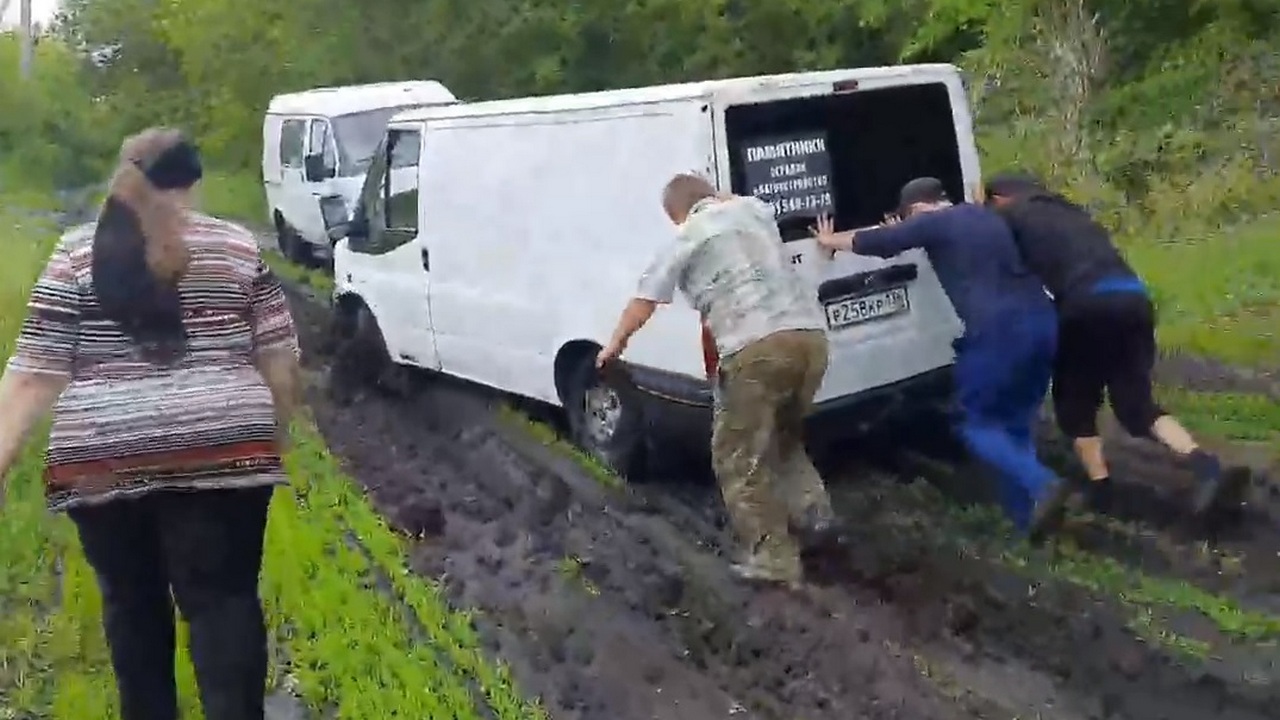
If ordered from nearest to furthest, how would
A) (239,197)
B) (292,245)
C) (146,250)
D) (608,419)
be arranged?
(146,250) → (608,419) → (292,245) → (239,197)

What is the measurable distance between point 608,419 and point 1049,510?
272cm

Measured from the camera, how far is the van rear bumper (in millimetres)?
7203

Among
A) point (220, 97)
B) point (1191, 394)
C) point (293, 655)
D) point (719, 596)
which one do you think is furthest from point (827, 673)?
point (220, 97)

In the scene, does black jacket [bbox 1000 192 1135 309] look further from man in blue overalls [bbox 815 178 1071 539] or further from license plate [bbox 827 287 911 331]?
license plate [bbox 827 287 911 331]

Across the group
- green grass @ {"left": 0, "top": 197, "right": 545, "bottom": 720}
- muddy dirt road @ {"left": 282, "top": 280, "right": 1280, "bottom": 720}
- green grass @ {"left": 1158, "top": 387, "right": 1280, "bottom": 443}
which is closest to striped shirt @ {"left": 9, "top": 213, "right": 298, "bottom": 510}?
green grass @ {"left": 0, "top": 197, "right": 545, "bottom": 720}

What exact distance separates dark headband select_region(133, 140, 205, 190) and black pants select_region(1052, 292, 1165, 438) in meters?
4.33

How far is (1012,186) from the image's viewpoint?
716 cm

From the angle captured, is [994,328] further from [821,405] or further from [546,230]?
[546,230]

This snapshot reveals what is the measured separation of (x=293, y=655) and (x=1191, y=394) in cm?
598

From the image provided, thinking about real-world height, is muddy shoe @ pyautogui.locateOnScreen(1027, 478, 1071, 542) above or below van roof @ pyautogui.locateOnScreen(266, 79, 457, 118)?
below

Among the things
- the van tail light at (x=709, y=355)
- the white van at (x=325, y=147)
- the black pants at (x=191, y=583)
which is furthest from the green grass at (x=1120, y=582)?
the white van at (x=325, y=147)

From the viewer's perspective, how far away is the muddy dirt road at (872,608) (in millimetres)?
5227

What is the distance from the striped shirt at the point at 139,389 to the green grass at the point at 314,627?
1445 millimetres

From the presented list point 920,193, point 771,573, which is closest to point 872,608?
point 771,573
